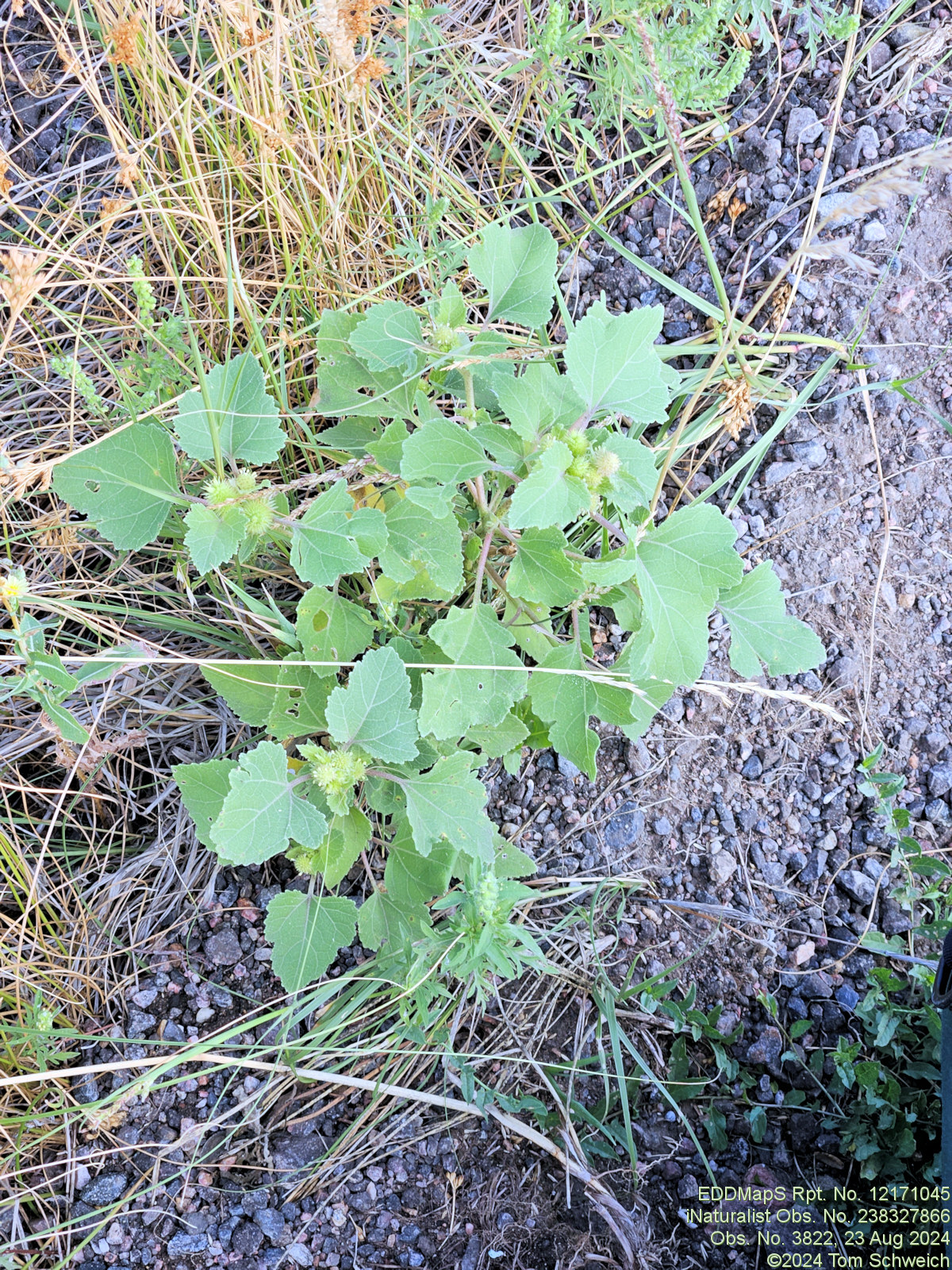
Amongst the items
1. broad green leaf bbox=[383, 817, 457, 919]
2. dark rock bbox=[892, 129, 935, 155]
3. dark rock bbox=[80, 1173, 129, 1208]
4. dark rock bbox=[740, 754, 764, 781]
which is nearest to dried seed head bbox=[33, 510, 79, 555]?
broad green leaf bbox=[383, 817, 457, 919]

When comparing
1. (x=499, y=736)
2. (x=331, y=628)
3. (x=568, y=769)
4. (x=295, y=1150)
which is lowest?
(x=295, y=1150)

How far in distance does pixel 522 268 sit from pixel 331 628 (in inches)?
28.6

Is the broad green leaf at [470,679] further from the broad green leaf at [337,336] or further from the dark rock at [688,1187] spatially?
the dark rock at [688,1187]

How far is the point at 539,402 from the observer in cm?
149

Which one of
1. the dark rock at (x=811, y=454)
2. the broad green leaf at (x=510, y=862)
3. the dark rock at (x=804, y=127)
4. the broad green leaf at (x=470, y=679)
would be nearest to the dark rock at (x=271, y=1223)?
the broad green leaf at (x=510, y=862)

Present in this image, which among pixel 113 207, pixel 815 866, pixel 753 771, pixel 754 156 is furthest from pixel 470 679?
pixel 754 156

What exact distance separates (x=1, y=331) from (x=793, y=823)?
7.05 feet

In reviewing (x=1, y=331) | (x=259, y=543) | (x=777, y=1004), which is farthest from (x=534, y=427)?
(x=1, y=331)

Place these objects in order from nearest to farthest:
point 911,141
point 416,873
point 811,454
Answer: point 416,873 → point 811,454 → point 911,141

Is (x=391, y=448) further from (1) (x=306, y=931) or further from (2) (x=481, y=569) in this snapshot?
(1) (x=306, y=931)

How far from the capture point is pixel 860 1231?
1.60 m

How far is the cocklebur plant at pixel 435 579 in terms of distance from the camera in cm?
141

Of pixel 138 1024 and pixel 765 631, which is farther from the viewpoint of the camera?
pixel 138 1024

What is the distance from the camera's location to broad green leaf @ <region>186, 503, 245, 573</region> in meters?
1.40
